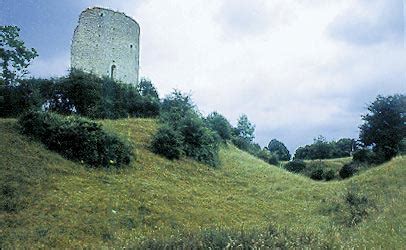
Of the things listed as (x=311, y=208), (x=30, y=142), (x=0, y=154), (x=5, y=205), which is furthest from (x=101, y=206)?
(x=311, y=208)

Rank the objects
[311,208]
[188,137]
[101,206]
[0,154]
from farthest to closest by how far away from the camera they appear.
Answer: [188,137], [311,208], [0,154], [101,206]

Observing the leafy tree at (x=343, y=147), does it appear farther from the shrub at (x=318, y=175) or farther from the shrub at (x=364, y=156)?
the shrub at (x=318, y=175)

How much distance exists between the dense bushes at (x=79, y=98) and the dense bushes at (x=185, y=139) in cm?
325

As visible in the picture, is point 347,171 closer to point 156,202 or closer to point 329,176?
point 329,176

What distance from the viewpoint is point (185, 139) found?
2695 cm

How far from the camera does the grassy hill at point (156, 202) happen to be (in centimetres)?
1085

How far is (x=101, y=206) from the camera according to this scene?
14.3 metres

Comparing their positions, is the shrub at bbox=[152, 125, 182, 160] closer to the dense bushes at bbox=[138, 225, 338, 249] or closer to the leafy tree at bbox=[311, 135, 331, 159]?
the dense bushes at bbox=[138, 225, 338, 249]

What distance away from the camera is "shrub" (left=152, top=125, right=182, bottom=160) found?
24.7m

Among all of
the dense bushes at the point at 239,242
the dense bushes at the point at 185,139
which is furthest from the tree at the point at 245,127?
the dense bushes at the point at 239,242

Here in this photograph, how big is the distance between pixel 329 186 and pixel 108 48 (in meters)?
23.0

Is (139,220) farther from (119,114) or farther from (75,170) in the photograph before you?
(119,114)

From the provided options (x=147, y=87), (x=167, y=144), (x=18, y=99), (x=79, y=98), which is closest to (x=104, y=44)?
(x=147, y=87)

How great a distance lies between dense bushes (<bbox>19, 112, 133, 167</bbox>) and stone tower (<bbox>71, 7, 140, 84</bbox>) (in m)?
17.3
